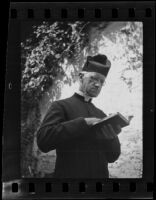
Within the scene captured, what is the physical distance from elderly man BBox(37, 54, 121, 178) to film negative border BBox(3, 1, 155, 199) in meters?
0.11

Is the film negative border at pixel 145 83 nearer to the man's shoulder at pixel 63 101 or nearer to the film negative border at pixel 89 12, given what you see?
the film negative border at pixel 89 12

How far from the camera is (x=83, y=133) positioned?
387cm

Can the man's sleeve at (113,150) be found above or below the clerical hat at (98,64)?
below

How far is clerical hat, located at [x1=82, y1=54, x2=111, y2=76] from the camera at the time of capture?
3.87m

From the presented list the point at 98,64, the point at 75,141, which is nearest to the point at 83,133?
the point at 75,141

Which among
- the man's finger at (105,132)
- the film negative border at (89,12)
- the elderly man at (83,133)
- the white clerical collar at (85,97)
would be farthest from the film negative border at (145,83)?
the white clerical collar at (85,97)

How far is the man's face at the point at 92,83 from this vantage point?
3.88 m

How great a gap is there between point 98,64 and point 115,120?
418mm

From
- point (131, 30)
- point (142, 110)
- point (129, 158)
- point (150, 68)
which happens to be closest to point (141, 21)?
point (131, 30)

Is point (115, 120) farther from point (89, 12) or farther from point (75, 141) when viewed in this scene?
point (89, 12)

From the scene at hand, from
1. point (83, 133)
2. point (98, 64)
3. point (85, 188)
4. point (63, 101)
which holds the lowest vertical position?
point (85, 188)

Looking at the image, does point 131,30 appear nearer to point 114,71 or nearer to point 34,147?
point 114,71

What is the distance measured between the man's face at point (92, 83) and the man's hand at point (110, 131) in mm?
244

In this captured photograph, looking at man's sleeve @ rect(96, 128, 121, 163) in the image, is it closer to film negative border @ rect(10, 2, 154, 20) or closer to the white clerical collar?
the white clerical collar
